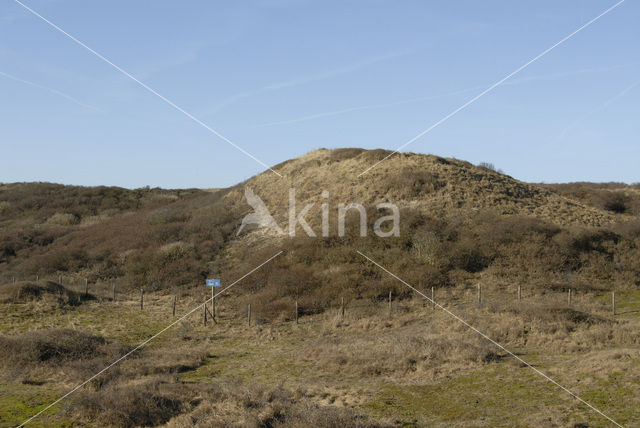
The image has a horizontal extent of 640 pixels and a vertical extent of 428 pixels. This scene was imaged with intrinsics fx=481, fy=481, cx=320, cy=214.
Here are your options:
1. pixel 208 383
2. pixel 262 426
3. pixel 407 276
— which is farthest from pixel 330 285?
pixel 262 426

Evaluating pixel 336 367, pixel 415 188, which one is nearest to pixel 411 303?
pixel 336 367

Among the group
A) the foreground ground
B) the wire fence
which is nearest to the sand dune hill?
the wire fence

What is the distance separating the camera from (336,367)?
1627 cm

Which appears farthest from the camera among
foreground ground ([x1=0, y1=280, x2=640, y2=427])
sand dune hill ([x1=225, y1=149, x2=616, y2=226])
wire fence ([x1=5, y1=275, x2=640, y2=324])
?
sand dune hill ([x1=225, y1=149, x2=616, y2=226])

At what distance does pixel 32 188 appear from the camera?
2857 inches

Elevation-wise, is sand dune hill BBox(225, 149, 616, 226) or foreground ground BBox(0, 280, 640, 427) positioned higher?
sand dune hill BBox(225, 149, 616, 226)

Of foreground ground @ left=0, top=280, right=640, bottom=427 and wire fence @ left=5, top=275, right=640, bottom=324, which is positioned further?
wire fence @ left=5, top=275, right=640, bottom=324

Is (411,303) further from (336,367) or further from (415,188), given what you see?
(415,188)

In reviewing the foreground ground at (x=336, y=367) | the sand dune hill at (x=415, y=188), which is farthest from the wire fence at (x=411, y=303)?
the sand dune hill at (x=415, y=188)

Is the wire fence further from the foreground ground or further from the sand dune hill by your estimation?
the sand dune hill

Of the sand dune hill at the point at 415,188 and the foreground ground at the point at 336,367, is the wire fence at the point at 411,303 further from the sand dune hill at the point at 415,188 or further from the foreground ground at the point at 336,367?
the sand dune hill at the point at 415,188

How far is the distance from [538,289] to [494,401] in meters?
15.8

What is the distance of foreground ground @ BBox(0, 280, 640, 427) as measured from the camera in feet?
37.8

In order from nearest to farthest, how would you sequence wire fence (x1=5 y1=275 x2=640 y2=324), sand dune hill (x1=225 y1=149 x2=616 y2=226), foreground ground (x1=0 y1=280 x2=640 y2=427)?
foreground ground (x1=0 y1=280 x2=640 y2=427), wire fence (x1=5 y1=275 x2=640 y2=324), sand dune hill (x1=225 y1=149 x2=616 y2=226)
